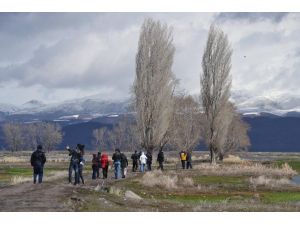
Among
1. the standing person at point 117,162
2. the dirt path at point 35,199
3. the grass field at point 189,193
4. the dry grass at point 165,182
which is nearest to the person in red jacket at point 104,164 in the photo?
the standing person at point 117,162

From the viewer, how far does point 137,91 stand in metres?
66.4

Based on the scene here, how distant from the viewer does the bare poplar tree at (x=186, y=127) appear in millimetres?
99062

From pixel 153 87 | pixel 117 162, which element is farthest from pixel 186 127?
pixel 117 162

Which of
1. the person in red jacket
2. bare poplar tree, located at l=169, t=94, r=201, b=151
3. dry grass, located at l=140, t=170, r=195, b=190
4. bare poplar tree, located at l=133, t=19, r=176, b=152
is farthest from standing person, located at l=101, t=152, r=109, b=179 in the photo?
bare poplar tree, located at l=169, t=94, r=201, b=151

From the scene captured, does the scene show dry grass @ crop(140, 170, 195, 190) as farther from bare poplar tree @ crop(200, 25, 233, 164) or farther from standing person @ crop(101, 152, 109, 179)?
bare poplar tree @ crop(200, 25, 233, 164)

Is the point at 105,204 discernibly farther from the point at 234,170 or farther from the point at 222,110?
the point at 222,110

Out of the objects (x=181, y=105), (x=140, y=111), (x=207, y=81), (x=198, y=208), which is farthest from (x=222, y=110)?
(x=198, y=208)

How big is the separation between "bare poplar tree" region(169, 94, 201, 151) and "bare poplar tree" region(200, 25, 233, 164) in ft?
66.2

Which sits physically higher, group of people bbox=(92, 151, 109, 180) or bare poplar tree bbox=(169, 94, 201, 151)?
bare poplar tree bbox=(169, 94, 201, 151)

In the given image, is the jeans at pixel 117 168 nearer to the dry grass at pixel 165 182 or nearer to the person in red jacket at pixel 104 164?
the person in red jacket at pixel 104 164

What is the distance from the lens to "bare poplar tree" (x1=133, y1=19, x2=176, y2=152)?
65.8 meters

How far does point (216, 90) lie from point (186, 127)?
82.0 feet

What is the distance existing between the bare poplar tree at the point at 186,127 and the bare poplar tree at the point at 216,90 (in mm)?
20174

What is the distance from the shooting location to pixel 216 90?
246 ft
